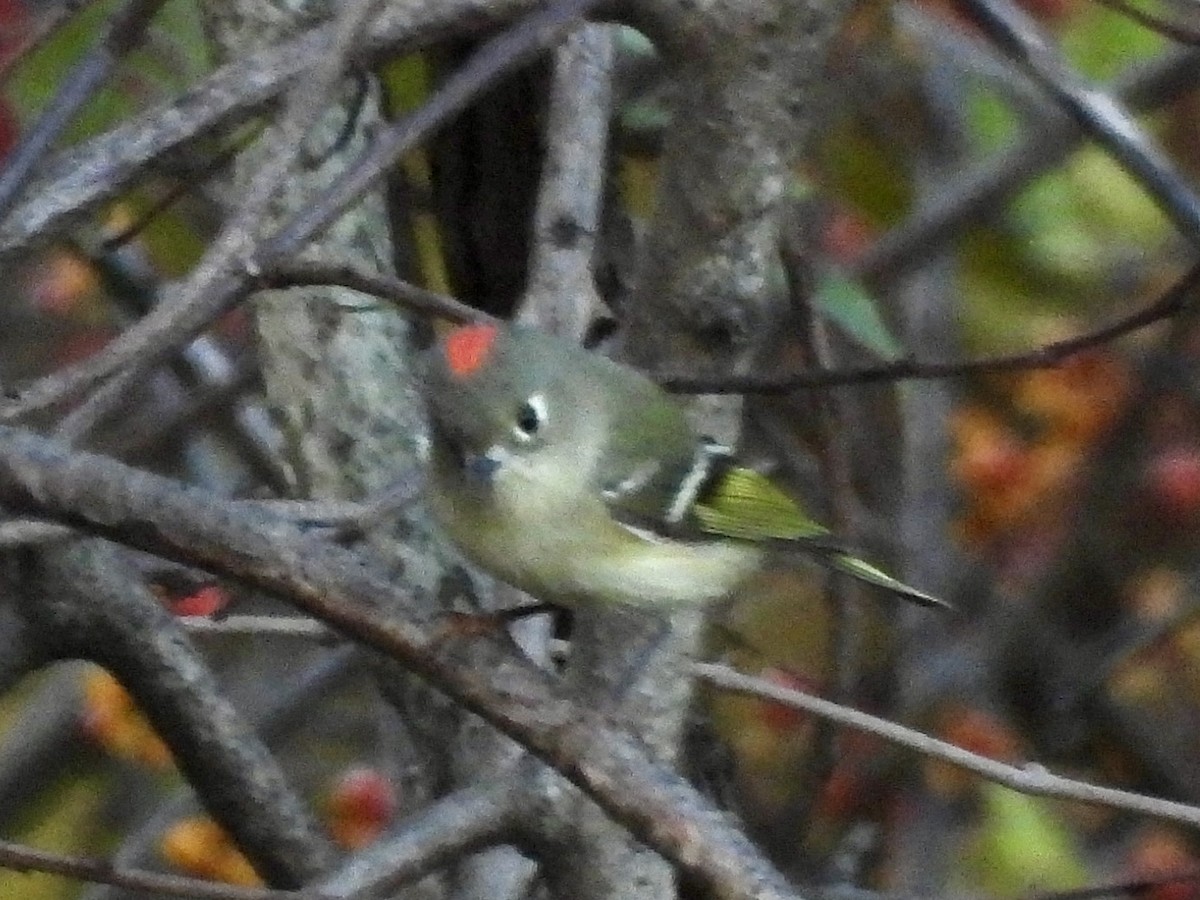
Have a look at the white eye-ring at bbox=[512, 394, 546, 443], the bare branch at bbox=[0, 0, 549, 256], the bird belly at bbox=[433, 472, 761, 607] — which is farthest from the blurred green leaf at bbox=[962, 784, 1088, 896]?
the bare branch at bbox=[0, 0, 549, 256]

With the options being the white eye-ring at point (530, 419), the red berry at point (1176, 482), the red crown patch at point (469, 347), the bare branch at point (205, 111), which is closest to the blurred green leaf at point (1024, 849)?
the red berry at point (1176, 482)

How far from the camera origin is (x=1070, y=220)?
2.39 meters

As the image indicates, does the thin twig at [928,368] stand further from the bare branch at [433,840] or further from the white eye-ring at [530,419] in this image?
the bare branch at [433,840]

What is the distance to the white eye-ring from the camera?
4.40 ft

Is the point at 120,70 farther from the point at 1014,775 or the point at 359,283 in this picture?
the point at 1014,775

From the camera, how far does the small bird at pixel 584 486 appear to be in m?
1.30

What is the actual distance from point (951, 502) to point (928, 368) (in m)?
1.27

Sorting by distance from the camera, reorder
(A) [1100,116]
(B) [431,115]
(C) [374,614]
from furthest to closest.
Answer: (A) [1100,116], (B) [431,115], (C) [374,614]

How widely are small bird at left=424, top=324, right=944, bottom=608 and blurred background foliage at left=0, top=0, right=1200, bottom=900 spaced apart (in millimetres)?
373

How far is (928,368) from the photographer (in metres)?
1.26

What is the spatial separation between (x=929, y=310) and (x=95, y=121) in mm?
1185

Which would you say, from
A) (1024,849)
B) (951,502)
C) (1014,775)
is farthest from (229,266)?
(951,502)

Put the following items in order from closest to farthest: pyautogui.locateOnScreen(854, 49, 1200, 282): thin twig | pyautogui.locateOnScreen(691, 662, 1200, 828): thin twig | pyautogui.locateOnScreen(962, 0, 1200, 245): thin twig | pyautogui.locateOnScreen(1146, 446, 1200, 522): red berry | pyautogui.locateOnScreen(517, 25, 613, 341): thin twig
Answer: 1. pyautogui.locateOnScreen(691, 662, 1200, 828): thin twig
2. pyautogui.locateOnScreen(962, 0, 1200, 245): thin twig
3. pyautogui.locateOnScreen(517, 25, 613, 341): thin twig
4. pyautogui.locateOnScreen(854, 49, 1200, 282): thin twig
5. pyautogui.locateOnScreen(1146, 446, 1200, 522): red berry

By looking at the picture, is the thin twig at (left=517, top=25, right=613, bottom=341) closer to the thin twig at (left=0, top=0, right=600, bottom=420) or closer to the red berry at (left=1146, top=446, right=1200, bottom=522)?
the thin twig at (left=0, top=0, right=600, bottom=420)
